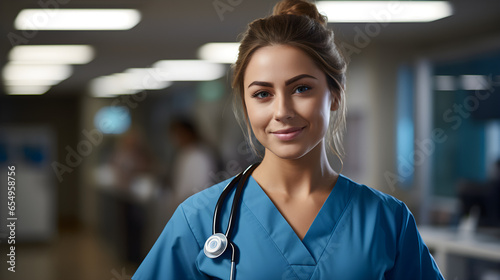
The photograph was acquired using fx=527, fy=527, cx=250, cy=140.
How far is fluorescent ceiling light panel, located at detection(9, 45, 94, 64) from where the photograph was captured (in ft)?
14.0

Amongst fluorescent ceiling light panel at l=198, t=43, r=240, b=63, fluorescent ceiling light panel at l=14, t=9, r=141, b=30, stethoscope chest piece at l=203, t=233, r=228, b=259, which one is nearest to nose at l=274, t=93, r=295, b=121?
stethoscope chest piece at l=203, t=233, r=228, b=259

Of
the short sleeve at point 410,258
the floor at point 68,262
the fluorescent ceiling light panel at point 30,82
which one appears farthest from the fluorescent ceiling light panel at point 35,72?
the short sleeve at point 410,258

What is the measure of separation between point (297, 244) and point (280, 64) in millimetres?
326

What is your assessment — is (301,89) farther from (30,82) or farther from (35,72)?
(30,82)

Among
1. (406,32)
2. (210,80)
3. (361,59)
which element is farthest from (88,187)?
(406,32)

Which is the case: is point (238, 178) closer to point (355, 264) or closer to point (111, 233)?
point (355, 264)

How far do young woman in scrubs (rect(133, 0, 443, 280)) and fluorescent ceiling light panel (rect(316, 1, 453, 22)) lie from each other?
7.44 ft

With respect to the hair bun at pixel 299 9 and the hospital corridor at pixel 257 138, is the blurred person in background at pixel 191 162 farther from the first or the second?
the hair bun at pixel 299 9

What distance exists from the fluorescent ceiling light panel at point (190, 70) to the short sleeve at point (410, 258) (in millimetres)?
4454

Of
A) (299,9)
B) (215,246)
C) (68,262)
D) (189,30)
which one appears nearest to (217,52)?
(189,30)

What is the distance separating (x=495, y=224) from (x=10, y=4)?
10.1ft

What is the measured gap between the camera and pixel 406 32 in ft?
13.7

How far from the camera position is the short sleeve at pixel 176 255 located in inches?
37.4

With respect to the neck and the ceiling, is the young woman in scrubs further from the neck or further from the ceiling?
the ceiling
